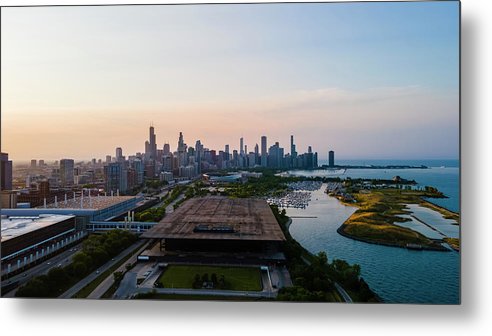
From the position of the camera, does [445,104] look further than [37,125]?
No

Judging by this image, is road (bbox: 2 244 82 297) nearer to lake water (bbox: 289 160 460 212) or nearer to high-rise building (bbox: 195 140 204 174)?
high-rise building (bbox: 195 140 204 174)

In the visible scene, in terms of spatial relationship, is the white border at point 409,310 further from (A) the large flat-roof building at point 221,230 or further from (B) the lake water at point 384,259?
(A) the large flat-roof building at point 221,230

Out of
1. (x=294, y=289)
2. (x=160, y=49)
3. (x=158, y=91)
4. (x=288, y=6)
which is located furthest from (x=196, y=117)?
(x=294, y=289)

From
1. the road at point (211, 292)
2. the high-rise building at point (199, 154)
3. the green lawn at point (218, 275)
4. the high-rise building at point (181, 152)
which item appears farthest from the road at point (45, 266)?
the high-rise building at point (199, 154)

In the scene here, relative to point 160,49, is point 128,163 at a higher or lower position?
lower

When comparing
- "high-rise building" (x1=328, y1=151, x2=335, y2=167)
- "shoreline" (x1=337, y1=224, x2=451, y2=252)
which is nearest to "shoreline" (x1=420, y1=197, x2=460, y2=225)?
"shoreline" (x1=337, y1=224, x2=451, y2=252)

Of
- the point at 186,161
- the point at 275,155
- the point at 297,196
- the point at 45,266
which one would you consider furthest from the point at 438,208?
the point at 45,266

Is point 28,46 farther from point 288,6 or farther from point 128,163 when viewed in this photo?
point 288,6
